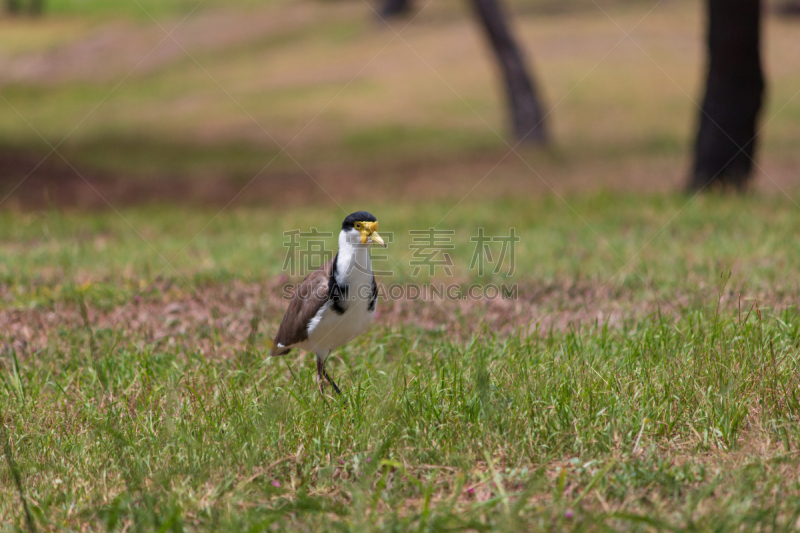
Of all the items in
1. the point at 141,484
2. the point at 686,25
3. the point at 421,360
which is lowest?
the point at 141,484

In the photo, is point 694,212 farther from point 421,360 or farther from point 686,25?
point 686,25

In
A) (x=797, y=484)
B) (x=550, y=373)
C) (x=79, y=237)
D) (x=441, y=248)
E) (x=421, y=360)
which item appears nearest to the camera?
(x=797, y=484)

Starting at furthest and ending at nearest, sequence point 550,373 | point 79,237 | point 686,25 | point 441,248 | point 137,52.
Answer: point 137,52 → point 686,25 → point 79,237 → point 441,248 → point 550,373

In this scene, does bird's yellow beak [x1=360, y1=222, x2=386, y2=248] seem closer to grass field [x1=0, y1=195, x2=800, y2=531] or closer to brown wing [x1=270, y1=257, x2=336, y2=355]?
brown wing [x1=270, y1=257, x2=336, y2=355]

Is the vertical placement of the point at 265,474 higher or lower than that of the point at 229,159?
lower

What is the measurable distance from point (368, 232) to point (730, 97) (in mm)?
7595

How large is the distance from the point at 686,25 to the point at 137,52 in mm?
23982

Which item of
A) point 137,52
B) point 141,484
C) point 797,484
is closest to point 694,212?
point 797,484

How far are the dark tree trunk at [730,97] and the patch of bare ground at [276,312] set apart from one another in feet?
16.0

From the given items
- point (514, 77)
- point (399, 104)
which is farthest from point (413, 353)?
point (399, 104)

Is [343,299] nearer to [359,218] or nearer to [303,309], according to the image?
[303,309]

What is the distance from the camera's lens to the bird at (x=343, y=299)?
172 inches

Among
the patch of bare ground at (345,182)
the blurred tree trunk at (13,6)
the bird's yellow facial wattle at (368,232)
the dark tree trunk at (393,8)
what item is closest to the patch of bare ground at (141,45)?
the dark tree trunk at (393,8)

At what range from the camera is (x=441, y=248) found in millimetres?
8625
